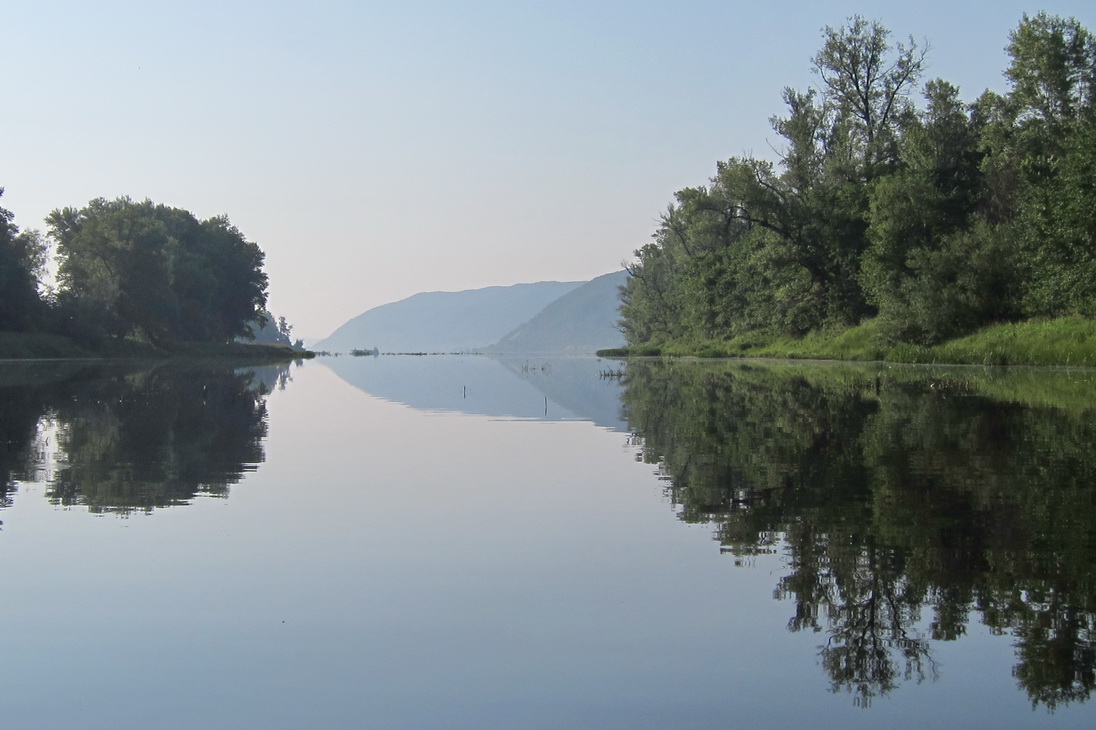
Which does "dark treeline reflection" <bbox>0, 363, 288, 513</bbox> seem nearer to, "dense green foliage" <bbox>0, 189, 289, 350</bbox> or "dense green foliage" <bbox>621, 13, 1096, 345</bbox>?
"dense green foliage" <bbox>621, 13, 1096, 345</bbox>

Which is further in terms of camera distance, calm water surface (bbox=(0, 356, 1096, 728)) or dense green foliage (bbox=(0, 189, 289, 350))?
dense green foliage (bbox=(0, 189, 289, 350))

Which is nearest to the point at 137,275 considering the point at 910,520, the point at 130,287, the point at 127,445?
the point at 130,287

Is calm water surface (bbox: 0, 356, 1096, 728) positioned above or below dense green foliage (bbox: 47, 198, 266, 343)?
below

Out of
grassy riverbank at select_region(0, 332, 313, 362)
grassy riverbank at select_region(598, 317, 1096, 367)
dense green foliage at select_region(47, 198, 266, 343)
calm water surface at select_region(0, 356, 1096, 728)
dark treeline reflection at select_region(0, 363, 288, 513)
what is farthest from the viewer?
dense green foliage at select_region(47, 198, 266, 343)

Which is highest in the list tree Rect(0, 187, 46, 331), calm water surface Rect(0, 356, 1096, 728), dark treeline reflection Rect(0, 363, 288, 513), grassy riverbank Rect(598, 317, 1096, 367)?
tree Rect(0, 187, 46, 331)

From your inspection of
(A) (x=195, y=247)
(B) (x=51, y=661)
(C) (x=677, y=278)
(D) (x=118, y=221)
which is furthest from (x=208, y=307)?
(B) (x=51, y=661)

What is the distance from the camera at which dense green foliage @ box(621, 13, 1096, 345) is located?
172 feet

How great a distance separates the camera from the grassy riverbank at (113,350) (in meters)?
74.8

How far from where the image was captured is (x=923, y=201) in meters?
62.9

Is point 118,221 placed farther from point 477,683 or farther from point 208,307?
point 477,683

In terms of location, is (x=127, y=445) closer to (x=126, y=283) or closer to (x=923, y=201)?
(x=923, y=201)

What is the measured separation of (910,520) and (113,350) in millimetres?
92002

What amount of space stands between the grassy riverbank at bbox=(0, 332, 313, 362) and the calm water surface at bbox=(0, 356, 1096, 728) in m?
64.0

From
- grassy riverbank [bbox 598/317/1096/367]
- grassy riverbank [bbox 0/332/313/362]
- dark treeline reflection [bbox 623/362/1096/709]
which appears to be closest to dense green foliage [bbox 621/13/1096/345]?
grassy riverbank [bbox 598/317/1096/367]
